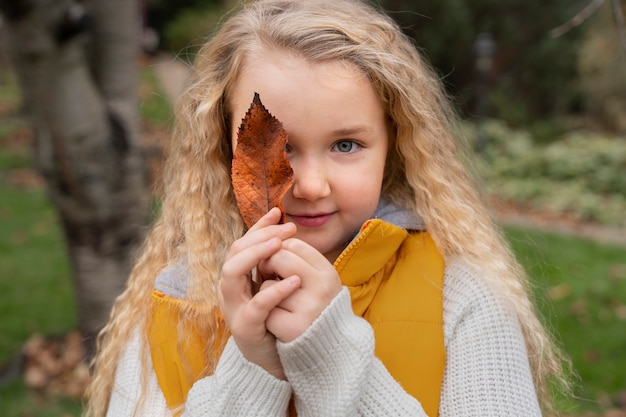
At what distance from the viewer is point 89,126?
326cm

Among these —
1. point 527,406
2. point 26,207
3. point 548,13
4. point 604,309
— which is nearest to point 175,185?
point 527,406

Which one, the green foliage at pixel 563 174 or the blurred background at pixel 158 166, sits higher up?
the blurred background at pixel 158 166

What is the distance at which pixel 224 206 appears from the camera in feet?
5.75

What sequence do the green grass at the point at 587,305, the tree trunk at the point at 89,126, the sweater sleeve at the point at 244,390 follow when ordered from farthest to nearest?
the green grass at the point at 587,305 < the tree trunk at the point at 89,126 < the sweater sleeve at the point at 244,390

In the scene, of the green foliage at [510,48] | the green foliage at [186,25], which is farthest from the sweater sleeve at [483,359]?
the green foliage at [186,25]

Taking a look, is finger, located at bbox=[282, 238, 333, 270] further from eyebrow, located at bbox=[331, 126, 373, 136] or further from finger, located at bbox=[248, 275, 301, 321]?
eyebrow, located at bbox=[331, 126, 373, 136]

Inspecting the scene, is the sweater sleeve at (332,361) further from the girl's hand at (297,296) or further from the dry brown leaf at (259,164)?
the dry brown leaf at (259,164)

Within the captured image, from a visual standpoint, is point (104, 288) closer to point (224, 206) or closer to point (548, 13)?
point (224, 206)

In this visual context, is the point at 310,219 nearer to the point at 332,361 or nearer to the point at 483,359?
the point at 332,361

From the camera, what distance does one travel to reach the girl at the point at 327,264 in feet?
4.36

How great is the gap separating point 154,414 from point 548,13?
1102cm

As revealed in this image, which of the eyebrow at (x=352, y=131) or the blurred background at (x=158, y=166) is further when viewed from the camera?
the blurred background at (x=158, y=166)

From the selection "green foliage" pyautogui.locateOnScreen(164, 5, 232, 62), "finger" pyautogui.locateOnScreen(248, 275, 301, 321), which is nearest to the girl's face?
A: "finger" pyautogui.locateOnScreen(248, 275, 301, 321)

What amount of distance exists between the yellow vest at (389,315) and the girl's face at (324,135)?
0.07 m
